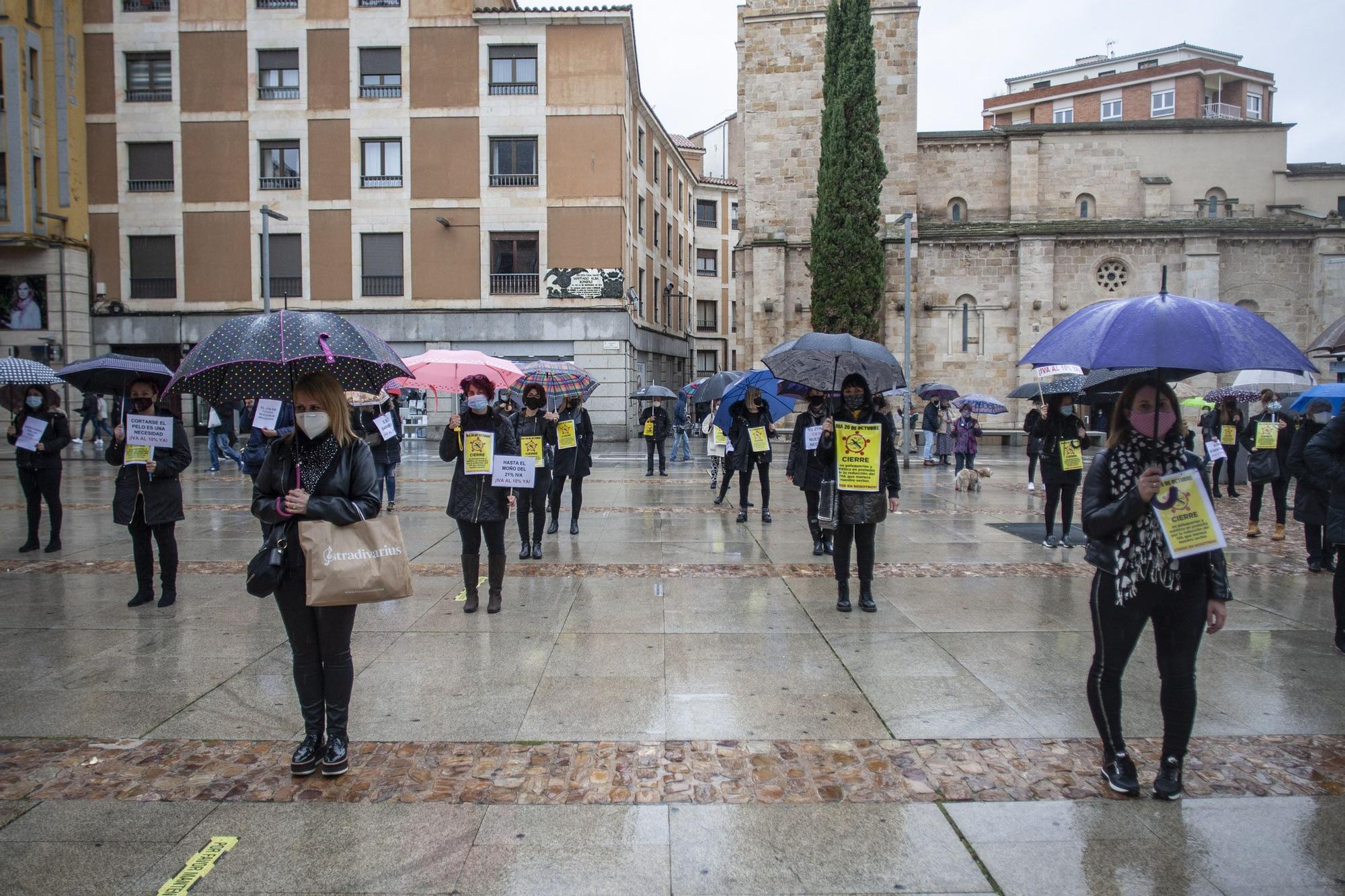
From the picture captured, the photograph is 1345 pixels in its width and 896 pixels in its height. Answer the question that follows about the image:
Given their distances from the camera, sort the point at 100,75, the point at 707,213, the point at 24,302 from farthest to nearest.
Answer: the point at 707,213 → the point at 100,75 → the point at 24,302

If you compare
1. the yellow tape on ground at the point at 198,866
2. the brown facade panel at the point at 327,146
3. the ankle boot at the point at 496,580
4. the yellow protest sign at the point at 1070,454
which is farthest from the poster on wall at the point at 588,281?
the yellow tape on ground at the point at 198,866

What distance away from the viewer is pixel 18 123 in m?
26.7

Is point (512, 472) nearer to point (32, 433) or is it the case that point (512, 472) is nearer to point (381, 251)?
point (32, 433)

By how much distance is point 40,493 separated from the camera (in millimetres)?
9594

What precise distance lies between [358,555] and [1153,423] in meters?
3.56

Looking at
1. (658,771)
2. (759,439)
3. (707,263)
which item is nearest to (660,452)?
(759,439)

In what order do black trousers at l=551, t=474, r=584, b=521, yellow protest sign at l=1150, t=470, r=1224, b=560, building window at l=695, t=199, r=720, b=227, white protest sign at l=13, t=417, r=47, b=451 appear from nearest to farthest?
yellow protest sign at l=1150, t=470, r=1224, b=560 < white protest sign at l=13, t=417, r=47, b=451 < black trousers at l=551, t=474, r=584, b=521 < building window at l=695, t=199, r=720, b=227

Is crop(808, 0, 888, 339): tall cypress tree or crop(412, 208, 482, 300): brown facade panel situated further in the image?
crop(412, 208, 482, 300): brown facade panel

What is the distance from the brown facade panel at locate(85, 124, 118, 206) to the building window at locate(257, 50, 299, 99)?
17.9 feet

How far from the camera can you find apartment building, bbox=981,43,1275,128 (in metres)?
59.9

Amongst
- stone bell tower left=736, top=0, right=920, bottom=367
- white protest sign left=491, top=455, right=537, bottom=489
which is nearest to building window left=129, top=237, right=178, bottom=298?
stone bell tower left=736, top=0, right=920, bottom=367

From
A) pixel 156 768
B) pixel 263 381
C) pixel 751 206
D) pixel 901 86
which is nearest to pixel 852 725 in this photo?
pixel 156 768

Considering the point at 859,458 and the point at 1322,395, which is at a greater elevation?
the point at 1322,395

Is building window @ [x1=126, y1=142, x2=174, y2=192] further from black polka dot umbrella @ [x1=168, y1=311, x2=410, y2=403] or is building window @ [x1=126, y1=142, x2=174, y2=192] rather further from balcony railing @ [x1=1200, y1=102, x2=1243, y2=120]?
balcony railing @ [x1=1200, y1=102, x2=1243, y2=120]
